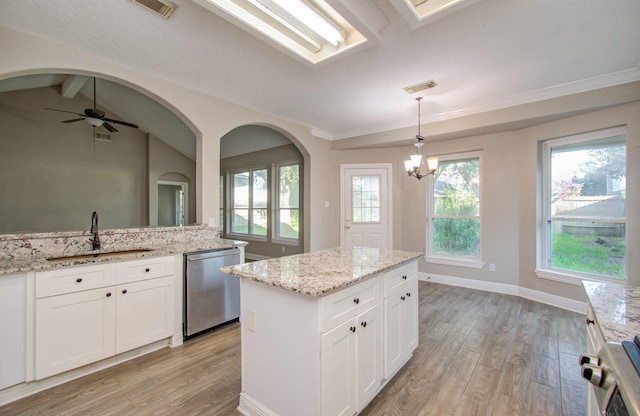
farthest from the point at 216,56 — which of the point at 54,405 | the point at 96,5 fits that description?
the point at 54,405

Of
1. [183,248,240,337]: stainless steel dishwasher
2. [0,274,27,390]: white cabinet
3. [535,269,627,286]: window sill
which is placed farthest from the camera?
[535,269,627,286]: window sill

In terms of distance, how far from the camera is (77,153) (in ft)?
18.5

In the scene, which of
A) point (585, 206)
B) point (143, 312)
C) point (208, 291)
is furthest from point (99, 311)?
point (585, 206)

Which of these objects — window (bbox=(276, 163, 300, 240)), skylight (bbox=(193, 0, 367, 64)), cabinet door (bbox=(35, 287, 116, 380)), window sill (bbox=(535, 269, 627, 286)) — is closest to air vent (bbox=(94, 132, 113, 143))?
window (bbox=(276, 163, 300, 240))

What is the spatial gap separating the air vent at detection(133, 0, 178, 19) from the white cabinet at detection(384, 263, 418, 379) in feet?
7.88

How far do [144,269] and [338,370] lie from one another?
1.89 meters

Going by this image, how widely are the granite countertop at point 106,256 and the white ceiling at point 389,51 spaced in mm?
1790

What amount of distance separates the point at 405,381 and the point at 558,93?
141 inches

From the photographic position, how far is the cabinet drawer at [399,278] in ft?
6.46

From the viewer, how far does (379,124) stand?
4688 millimetres

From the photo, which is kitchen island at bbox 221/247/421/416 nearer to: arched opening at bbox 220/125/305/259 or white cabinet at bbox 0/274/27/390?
white cabinet at bbox 0/274/27/390

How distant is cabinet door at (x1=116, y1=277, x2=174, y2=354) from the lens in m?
2.28

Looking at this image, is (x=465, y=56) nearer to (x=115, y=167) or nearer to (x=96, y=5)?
(x=96, y=5)

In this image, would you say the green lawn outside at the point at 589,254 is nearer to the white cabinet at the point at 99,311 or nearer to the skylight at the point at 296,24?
the skylight at the point at 296,24
